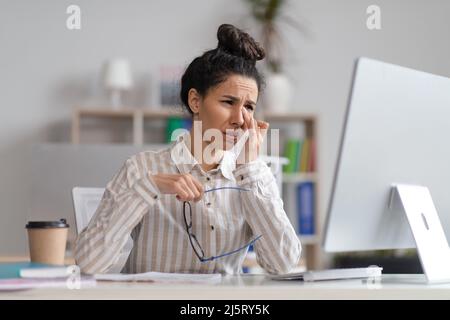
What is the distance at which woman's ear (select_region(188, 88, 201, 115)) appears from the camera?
179 cm

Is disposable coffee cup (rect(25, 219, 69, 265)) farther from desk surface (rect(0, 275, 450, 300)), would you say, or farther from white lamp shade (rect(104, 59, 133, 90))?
white lamp shade (rect(104, 59, 133, 90))

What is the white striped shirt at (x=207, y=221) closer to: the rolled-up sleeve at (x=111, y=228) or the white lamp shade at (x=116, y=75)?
the rolled-up sleeve at (x=111, y=228)

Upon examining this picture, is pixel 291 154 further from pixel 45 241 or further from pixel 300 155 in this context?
pixel 45 241

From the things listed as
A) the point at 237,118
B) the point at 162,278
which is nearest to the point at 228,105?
the point at 237,118

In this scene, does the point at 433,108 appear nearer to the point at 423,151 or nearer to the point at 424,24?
the point at 423,151

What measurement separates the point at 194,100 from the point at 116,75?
2.13 meters

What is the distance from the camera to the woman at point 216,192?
1585 mm

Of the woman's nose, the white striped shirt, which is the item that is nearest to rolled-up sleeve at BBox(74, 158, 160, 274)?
the white striped shirt

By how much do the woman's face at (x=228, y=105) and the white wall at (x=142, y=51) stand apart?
2364 mm

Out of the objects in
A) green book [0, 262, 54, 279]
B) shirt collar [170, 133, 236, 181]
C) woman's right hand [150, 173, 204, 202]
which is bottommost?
green book [0, 262, 54, 279]

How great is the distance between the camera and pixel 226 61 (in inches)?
68.7

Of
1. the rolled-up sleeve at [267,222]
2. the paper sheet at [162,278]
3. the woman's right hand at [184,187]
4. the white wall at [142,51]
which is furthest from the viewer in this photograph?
the white wall at [142,51]

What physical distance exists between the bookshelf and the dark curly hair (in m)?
2.07


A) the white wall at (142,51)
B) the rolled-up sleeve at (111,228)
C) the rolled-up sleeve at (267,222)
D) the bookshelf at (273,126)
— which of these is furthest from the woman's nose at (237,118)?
the white wall at (142,51)
